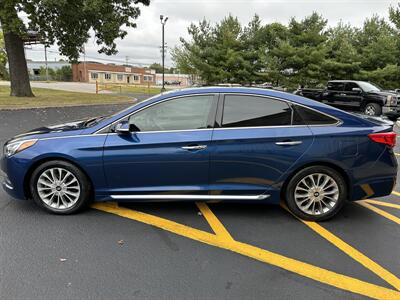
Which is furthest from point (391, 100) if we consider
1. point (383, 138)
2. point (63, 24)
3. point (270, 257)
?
point (63, 24)

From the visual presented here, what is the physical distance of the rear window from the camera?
12.6 feet

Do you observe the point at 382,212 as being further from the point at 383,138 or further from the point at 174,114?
the point at 174,114

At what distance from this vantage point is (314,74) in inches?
983

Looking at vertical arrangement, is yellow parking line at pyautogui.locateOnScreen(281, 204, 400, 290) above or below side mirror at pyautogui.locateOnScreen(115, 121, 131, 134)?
below

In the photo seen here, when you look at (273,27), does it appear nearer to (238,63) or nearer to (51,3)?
(238,63)

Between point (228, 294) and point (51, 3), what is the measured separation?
15142mm

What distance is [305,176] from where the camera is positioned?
383 cm

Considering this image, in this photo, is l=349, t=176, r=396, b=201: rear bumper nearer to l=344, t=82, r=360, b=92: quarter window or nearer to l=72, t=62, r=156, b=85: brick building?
l=344, t=82, r=360, b=92: quarter window

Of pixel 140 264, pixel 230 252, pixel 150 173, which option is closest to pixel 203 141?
pixel 150 173

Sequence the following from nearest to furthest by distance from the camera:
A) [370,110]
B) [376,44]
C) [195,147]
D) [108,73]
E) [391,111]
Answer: [195,147], [391,111], [370,110], [376,44], [108,73]

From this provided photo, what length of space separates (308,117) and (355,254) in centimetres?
155

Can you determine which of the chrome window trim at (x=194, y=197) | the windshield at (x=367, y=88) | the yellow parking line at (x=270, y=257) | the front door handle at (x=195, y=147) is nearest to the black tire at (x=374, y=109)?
the windshield at (x=367, y=88)

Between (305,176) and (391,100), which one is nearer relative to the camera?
(305,176)

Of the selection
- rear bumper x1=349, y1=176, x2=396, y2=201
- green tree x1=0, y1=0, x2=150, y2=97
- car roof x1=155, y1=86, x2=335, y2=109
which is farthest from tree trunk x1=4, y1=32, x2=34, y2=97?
rear bumper x1=349, y1=176, x2=396, y2=201
